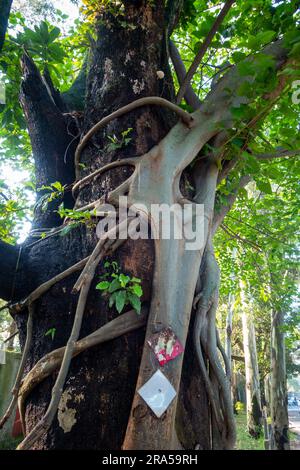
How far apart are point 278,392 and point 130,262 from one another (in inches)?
258

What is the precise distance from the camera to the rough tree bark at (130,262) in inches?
50.5

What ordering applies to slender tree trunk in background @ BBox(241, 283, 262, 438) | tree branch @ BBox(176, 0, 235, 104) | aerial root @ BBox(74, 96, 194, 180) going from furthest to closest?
slender tree trunk in background @ BBox(241, 283, 262, 438) < tree branch @ BBox(176, 0, 235, 104) < aerial root @ BBox(74, 96, 194, 180)

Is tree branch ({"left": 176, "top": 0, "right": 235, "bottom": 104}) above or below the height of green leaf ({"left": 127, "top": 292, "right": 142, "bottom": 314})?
above

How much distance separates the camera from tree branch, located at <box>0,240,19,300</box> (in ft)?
4.98

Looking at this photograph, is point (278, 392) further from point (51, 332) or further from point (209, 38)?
point (209, 38)

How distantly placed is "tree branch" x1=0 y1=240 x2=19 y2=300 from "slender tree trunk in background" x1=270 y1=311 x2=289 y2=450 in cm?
653

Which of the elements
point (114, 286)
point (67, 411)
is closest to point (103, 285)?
point (114, 286)

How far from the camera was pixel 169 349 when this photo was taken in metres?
1.35

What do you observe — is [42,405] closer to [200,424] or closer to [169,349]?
[169,349]

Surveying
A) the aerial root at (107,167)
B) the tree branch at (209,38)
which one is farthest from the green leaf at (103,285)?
the tree branch at (209,38)

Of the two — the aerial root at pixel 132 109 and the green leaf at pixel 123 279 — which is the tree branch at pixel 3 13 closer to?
the aerial root at pixel 132 109

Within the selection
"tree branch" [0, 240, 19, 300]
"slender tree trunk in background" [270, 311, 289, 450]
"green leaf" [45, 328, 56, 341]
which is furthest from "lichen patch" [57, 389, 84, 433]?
"slender tree trunk in background" [270, 311, 289, 450]

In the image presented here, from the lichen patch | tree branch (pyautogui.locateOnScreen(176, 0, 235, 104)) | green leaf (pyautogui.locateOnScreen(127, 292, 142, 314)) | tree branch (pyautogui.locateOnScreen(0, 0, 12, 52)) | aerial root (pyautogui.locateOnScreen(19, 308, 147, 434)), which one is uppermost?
tree branch (pyautogui.locateOnScreen(176, 0, 235, 104))

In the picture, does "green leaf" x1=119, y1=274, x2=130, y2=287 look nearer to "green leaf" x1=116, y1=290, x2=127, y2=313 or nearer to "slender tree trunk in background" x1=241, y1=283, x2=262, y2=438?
"green leaf" x1=116, y1=290, x2=127, y2=313
